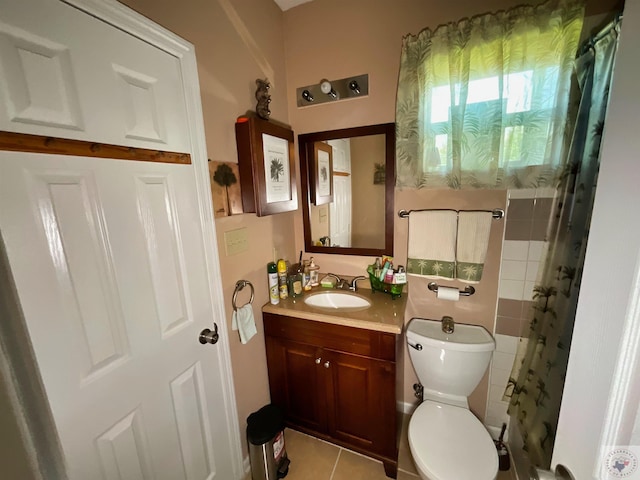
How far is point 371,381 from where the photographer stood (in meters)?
1.37

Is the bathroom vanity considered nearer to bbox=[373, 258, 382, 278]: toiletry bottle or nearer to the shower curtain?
bbox=[373, 258, 382, 278]: toiletry bottle

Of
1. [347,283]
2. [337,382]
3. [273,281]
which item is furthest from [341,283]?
[337,382]

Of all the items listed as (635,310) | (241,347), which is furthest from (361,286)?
(635,310)

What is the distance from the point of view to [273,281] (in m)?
1.56

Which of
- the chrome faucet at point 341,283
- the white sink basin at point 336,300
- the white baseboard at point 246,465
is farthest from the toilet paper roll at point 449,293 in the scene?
the white baseboard at point 246,465

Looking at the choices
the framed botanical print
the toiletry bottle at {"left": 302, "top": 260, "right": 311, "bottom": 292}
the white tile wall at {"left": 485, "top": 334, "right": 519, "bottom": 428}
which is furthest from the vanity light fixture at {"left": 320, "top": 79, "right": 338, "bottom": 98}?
the white tile wall at {"left": 485, "top": 334, "right": 519, "bottom": 428}

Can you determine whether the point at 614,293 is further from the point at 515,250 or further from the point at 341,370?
the point at 341,370

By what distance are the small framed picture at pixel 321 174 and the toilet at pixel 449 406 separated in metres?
1.00

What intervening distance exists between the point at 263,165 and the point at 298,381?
4.25 ft

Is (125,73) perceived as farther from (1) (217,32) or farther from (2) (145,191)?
(1) (217,32)

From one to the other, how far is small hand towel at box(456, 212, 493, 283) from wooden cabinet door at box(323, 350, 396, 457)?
2.16 feet

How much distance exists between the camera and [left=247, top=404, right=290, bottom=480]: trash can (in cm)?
133

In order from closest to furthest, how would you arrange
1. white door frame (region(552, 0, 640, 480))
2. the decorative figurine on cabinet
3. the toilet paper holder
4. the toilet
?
white door frame (region(552, 0, 640, 480)), the toilet, the decorative figurine on cabinet, the toilet paper holder

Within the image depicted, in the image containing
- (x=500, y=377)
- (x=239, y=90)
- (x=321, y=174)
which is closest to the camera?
(x=239, y=90)
